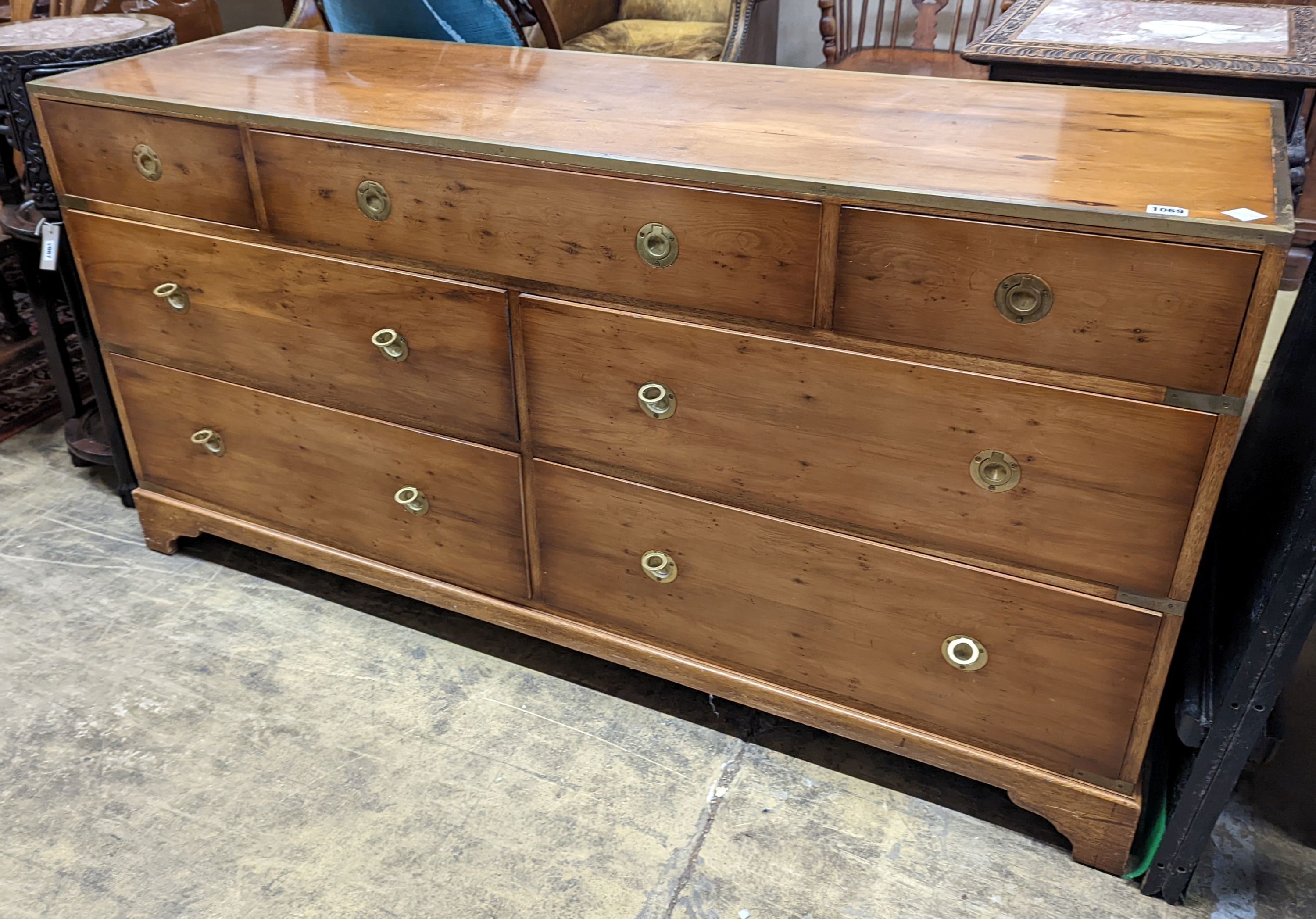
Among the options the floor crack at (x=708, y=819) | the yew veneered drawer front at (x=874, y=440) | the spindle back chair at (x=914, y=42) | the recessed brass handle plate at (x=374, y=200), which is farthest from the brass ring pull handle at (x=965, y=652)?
the spindle back chair at (x=914, y=42)

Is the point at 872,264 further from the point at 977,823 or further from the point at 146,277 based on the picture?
the point at 146,277

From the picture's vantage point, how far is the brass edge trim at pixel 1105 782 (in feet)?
4.37

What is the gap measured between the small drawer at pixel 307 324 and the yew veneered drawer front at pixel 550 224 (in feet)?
0.20

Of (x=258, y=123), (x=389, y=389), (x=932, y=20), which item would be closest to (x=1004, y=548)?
(x=389, y=389)

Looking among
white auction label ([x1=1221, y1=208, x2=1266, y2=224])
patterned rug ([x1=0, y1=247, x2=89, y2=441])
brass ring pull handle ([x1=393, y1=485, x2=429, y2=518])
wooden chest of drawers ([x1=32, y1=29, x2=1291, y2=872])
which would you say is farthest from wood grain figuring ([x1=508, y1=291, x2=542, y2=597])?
patterned rug ([x1=0, y1=247, x2=89, y2=441])

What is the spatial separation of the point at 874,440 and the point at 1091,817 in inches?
23.3

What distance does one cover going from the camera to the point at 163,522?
1970 millimetres

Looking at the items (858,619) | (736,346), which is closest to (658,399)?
(736,346)

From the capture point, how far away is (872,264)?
1.17m

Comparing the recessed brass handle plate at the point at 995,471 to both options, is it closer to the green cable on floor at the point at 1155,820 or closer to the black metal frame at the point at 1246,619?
the black metal frame at the point at 1246,619

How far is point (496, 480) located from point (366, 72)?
0.69 m

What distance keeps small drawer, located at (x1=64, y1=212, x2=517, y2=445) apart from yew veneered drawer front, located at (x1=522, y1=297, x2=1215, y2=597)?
0.37 ft

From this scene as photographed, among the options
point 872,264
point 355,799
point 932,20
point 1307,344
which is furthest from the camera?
point 932,20

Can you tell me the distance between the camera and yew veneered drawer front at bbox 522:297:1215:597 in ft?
3.77
